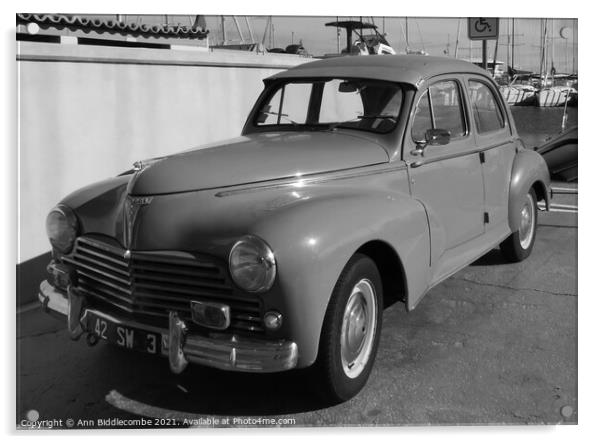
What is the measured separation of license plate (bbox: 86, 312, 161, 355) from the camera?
278 centimetres

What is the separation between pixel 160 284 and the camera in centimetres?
280

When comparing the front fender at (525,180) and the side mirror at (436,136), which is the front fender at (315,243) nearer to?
the side mirror at (436,136)

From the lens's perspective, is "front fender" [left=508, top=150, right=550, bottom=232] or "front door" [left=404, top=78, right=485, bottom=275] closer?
"front door" [left=404, top=78, right=485, bottom=275]

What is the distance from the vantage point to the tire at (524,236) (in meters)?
4.83

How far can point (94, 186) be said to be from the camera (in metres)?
3.49

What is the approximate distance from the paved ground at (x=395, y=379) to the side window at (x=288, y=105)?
1.37 meters

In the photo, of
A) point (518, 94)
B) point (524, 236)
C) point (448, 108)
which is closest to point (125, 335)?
point (448, 108)

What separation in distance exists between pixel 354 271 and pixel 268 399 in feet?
2.41

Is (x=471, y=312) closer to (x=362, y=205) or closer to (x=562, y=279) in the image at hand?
(x=562, y=279)

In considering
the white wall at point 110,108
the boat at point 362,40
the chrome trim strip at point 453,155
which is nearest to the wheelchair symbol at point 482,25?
the boat at point 362,40

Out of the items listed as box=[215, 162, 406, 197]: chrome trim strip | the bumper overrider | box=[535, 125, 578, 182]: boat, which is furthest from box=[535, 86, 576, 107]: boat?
the bumper overrider

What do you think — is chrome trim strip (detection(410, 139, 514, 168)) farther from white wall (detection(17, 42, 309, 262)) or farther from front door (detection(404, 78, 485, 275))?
white wall (detection(17, 42, 309, 262))

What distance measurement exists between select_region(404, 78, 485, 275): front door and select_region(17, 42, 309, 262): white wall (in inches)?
34.1

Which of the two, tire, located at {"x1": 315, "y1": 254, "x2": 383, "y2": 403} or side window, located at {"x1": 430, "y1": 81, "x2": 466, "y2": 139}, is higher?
side window, located at {"x1": 430, "y1": 81, "x2": 466, "y2": 139}
